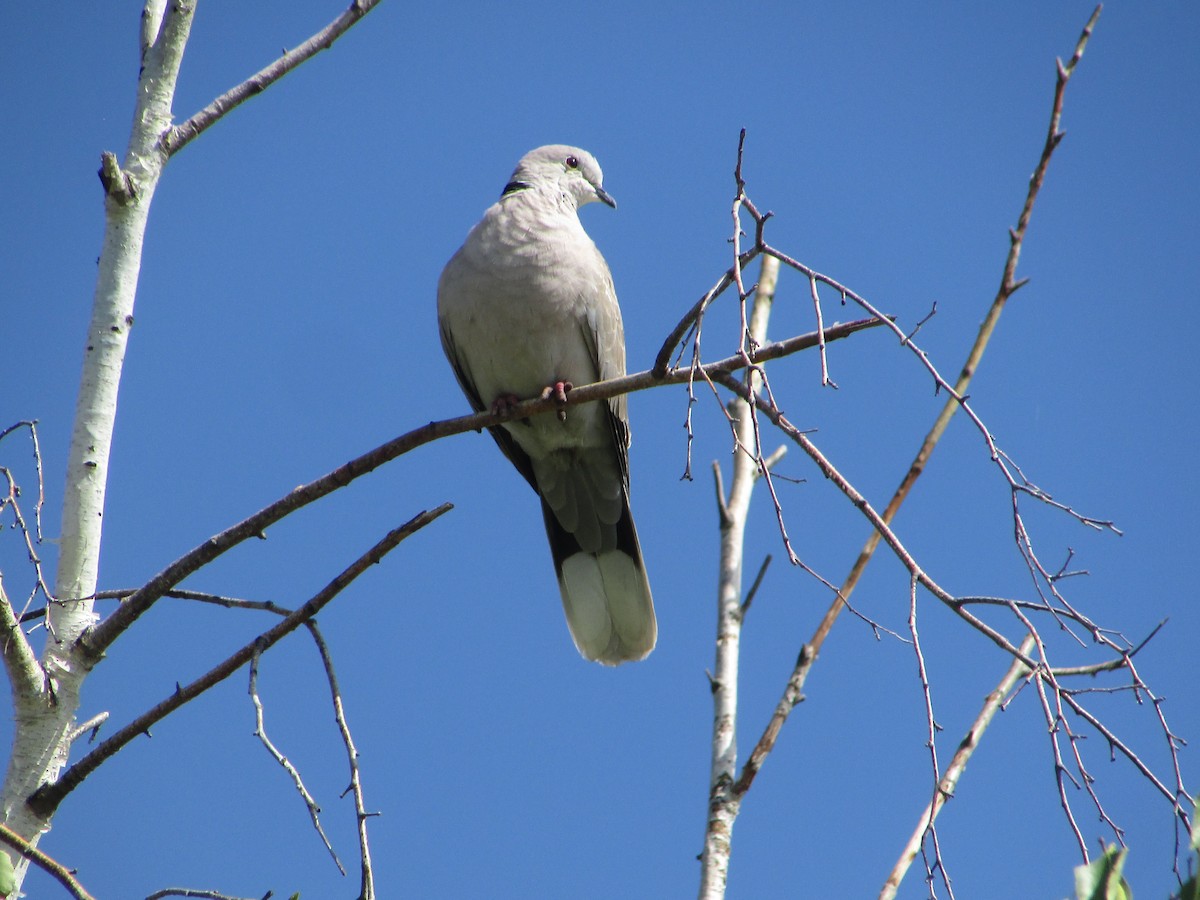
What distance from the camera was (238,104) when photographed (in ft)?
10.3

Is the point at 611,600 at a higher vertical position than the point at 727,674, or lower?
higher

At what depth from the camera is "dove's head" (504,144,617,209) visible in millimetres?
5000

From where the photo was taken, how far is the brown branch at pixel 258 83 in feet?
10.1

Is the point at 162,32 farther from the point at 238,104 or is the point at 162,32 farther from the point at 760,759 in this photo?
the point at 760,759

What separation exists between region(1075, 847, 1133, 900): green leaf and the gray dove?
110 inches

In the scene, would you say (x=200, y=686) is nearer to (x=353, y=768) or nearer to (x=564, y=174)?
(x=353, y=768)

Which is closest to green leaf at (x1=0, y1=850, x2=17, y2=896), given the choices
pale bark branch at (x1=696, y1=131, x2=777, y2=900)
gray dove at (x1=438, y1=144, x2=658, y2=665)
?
pale bark branch at (x1=696, y1=131, x2=777, y2=900)

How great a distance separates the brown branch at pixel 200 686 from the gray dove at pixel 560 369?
167 centimetres

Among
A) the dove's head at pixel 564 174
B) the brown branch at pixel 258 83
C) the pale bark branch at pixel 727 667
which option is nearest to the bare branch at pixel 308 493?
the pale bark branch at pixel 727 667

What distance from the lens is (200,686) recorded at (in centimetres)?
253

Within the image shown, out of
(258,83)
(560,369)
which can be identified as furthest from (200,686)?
(560,369)

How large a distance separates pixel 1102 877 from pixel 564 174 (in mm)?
4103

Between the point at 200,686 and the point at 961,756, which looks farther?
the point at 961,756

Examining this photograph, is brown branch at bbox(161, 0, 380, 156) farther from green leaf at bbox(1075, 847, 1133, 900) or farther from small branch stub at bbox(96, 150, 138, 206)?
green leaf at bbox(1075, 847, 1133, 900)
